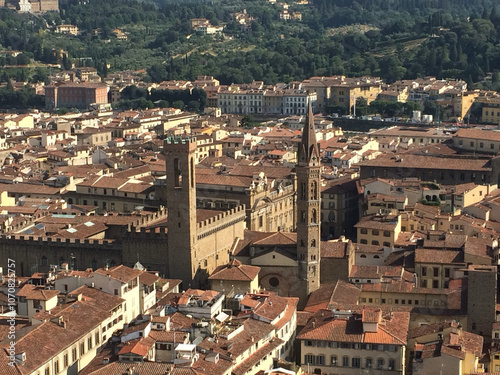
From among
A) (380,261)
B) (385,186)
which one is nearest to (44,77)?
(385,186)

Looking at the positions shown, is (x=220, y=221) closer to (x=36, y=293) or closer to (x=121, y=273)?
(x=121, y=273)

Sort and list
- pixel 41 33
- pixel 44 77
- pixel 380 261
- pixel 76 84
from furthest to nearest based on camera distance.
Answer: pixel 41 33, pixel 44 77, pixel 76 84, pixel 380 261

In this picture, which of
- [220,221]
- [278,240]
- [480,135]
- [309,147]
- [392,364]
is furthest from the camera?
[480,135]

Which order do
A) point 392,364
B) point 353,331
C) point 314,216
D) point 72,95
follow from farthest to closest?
1. point 72,95
2. point 314,216
3. point 353,331
4. point 392,364

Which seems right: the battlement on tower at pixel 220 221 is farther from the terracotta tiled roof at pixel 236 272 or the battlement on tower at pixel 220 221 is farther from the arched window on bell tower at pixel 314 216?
the arched window on bell tower at pixel 314 216

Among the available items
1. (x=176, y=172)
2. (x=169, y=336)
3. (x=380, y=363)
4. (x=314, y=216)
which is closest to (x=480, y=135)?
(x=314, y=216)

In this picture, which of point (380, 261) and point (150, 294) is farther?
point (380, 261)

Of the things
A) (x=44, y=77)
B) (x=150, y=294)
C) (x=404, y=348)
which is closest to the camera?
(x=404, y=348)

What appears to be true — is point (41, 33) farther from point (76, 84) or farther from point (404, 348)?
point (404, 348)
